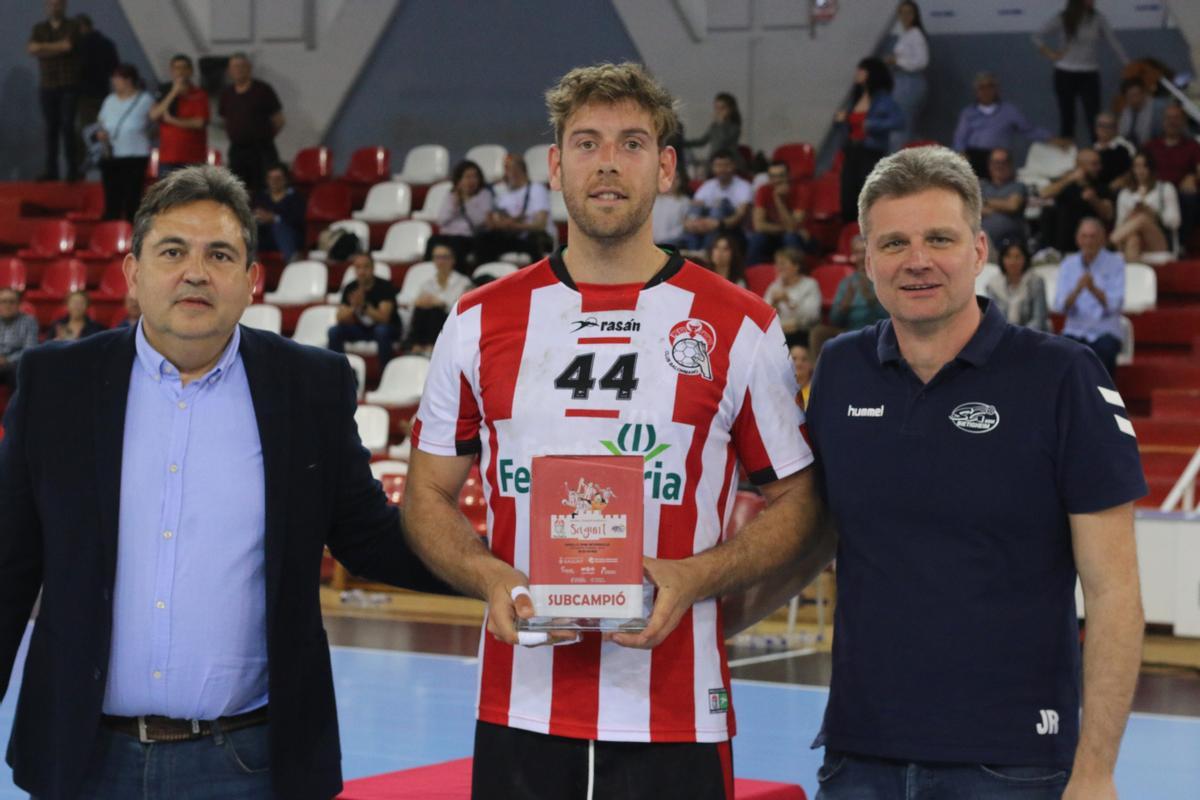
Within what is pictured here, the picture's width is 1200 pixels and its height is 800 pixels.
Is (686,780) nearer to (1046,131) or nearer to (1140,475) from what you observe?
(1140,475)

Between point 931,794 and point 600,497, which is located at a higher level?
point 600,497

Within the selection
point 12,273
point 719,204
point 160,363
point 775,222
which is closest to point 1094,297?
point 775,222

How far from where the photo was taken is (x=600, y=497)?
3.17 m

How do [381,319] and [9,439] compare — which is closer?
[9,439]

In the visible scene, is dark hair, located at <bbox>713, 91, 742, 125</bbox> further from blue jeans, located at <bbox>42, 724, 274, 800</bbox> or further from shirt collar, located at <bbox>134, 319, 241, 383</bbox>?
blue jeans, located at <bbox>42, 724, 274, 800</bbox>

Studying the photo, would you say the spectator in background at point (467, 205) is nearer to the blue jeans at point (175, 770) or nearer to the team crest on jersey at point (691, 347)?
the team crest on jersey at point (691, 347)

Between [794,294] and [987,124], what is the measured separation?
3653 millimetres

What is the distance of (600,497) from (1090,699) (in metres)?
0.95

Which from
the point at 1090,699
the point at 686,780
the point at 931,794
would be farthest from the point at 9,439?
the point at 1090,699

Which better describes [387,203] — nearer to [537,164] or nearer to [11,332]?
[537,164]

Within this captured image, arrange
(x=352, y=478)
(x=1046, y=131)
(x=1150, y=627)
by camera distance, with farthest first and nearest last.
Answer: (x=1046, y=131)
(x=1150, y=627)
(x=352, y=478)

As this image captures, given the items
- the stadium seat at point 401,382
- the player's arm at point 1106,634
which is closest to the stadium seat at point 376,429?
the stadium seat at point 401,382

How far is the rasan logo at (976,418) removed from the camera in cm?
327

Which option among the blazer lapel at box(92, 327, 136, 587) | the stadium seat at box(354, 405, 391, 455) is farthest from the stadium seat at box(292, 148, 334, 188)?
the blazer lapel at box(92, 327, 136, 587)
